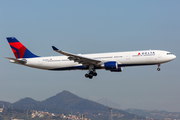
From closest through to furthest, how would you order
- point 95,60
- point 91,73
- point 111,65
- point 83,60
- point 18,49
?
point 111,65
point 95,60
point 83,60
point 91,73
point 18,49

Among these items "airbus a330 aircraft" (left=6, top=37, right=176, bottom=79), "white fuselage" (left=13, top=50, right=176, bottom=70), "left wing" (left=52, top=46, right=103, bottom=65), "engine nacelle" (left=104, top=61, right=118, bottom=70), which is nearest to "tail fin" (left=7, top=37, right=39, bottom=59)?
"airbus a330 aircraft" (left=6, top=37, right=176, bottom=79)

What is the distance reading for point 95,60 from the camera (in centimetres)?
4844

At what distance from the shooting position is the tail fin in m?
56.2

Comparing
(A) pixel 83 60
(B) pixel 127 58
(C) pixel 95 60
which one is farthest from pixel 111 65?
(A) pixel 83 60

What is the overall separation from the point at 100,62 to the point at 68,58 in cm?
591

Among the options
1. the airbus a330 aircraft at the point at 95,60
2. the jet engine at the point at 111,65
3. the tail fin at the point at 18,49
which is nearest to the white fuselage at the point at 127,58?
the airbus a330 aircraft at the point at 95,60

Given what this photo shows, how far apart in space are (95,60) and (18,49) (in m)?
18.5

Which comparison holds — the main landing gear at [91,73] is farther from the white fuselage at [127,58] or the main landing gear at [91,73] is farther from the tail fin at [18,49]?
the tail fin at [18,49]

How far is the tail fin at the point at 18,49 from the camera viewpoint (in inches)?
2213

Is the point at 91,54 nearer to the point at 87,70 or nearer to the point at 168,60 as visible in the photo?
the point at 87,70

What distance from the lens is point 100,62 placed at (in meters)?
49.5

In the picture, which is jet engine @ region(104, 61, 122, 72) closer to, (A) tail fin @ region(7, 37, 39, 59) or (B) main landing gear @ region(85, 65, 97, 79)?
(B) main landing gear @ region(85, 65, 97, 79)

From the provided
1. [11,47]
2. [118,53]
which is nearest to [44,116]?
[11,47]

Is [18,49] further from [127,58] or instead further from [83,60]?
[127,58]
